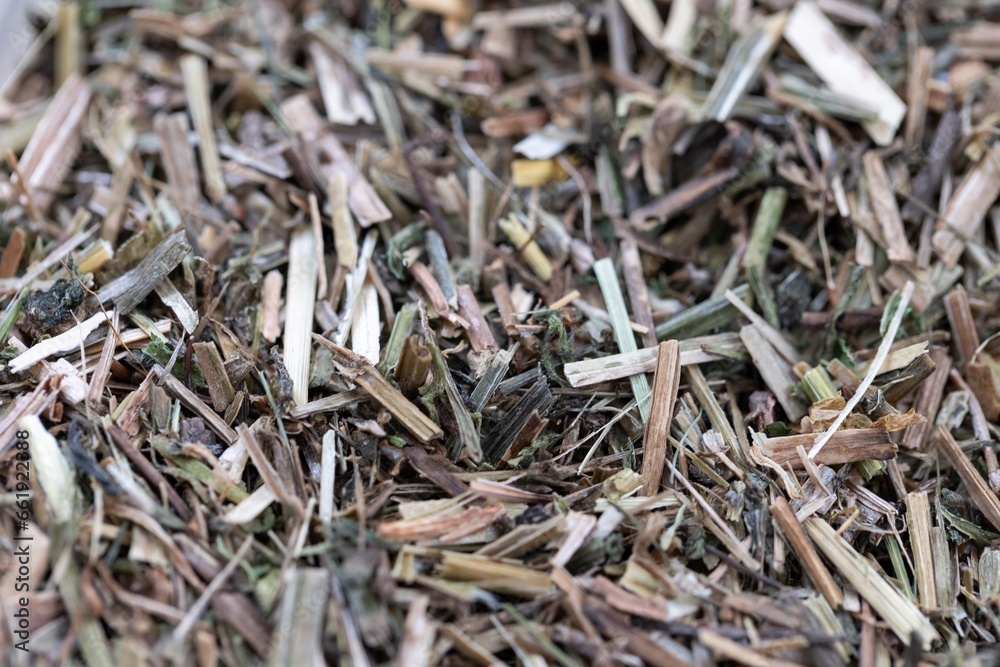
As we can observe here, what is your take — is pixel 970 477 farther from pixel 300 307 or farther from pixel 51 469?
pixel 51 469

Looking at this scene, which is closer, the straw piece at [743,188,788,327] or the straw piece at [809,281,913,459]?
the straw piece at [809,281,913,459]

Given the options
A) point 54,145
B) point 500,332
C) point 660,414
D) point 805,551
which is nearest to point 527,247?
point 500,332

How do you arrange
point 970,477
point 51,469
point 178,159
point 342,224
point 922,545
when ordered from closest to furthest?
point 51,469, point 922,545, point 970,477, point 342,224, point 178,159

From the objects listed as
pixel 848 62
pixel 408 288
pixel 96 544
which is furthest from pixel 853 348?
pixel 96 544

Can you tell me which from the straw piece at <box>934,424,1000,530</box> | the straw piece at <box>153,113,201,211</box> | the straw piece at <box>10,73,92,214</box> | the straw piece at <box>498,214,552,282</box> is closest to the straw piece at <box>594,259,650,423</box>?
the straw piece at <box>498,214,552,282</box>

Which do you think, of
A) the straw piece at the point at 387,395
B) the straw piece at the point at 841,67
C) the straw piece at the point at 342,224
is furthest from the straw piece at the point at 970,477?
the straw piece at the point at 342,224

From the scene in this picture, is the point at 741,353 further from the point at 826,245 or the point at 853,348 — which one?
the point at 826,245

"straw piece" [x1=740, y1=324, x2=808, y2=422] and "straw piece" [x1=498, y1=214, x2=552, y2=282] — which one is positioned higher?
"straw piece" [x1=498, y1=214, x2=552, y2=282]

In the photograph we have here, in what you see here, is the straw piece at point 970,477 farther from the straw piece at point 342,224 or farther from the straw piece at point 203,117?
the straw piece at point 203,117

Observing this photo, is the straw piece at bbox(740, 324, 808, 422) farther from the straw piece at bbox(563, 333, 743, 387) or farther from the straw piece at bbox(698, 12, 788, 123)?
the straw piece at bbox(698, 12, 788, 123)
